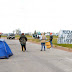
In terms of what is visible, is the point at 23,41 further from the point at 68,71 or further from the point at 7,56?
the point at 68,71

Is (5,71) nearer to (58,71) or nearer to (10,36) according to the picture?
(58,71)

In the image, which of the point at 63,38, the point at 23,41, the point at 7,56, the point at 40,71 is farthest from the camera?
the point at 63,38

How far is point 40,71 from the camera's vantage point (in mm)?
7645

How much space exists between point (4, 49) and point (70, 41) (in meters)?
17.0

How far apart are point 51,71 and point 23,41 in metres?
9.52

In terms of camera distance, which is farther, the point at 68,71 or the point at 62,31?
the point at 62,31

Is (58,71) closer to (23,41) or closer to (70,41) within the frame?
(23,41)

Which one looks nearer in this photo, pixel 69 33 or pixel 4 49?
pixel 4 49

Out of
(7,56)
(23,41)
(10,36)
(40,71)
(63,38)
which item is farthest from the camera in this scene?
(10,36)

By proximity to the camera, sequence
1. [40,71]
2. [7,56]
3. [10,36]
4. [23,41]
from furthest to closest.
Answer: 1. [10,36]
2. [23,41]
3. [7,56]
4. [40,71]

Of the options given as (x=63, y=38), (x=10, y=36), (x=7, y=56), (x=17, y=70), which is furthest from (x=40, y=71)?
(x=10, y=36)

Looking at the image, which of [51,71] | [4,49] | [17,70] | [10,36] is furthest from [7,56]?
[10,36]

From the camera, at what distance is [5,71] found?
25.1ft

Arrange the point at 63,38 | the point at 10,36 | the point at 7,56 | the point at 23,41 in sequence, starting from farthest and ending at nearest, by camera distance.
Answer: the point at 10,36 < the point at 63,38 < the point at 23,41 < the point at 7,56
